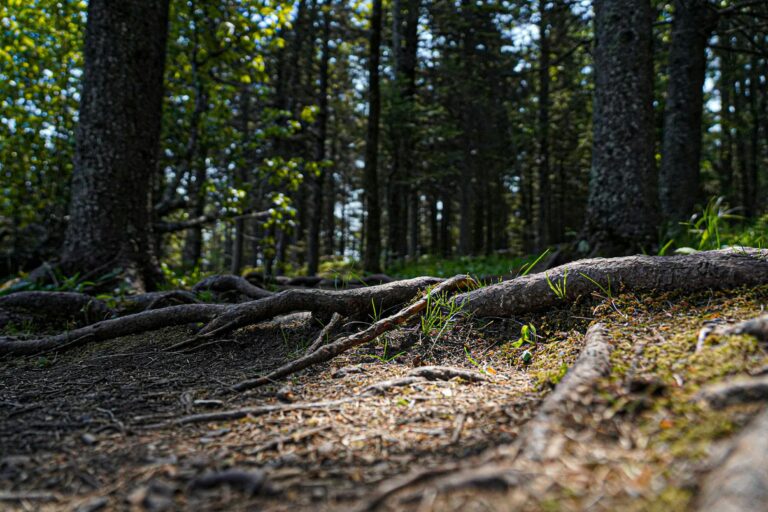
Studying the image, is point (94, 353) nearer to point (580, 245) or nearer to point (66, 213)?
point (580, 245)

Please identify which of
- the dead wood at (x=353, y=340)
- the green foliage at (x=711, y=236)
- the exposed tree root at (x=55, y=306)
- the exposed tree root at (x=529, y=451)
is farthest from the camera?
the exposed tree root at (x=55, y=306)

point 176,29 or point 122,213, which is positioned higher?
point 176,29

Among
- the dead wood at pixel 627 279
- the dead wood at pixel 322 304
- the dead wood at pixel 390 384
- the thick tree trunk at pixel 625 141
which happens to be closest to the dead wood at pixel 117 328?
the dead wood at pixel 322 304

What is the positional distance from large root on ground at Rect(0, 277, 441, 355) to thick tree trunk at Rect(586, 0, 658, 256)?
2.98 metres

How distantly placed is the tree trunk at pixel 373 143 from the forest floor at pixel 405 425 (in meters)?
6.73

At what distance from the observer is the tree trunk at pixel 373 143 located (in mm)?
9602

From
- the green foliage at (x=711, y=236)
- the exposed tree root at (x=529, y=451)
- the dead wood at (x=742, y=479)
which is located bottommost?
the exposed tree root at (x=529, y=451)

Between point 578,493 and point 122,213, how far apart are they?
222 inches

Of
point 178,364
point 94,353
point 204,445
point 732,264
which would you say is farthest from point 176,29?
point 732,264

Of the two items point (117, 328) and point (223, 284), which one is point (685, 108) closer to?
point (223, 284)

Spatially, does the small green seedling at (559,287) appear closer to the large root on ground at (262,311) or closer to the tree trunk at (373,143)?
the large root on ground at (262,311)

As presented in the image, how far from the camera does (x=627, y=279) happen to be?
298 cm

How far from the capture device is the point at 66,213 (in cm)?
869

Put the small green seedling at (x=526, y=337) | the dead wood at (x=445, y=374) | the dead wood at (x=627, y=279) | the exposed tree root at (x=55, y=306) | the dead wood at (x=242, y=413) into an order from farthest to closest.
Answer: the exposed tree root at (x=55, y=306)
the small green seedling at (x=526, y=337)
the dead wood at (x=627, y=279)
the dead wood at (x=445, y=374)
the dead wood at (x=242, y=413)
